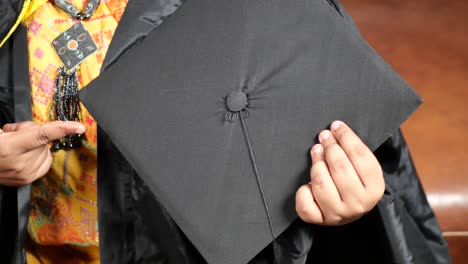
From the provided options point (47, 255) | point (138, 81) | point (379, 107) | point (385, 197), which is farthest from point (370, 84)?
point (47, 255)

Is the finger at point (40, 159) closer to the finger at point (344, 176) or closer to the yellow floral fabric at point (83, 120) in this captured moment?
the yellow floral fabric at point (83, 120)

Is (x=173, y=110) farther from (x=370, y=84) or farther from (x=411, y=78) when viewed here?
(x=411, y=78)

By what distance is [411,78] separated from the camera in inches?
48.9

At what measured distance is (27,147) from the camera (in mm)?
709

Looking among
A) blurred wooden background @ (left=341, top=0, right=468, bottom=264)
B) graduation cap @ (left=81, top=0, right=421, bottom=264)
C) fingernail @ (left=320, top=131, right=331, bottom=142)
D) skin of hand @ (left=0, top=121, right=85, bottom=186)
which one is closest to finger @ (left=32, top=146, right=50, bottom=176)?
skin of hand @ (left=0, top=121, right=85, bottom=186)

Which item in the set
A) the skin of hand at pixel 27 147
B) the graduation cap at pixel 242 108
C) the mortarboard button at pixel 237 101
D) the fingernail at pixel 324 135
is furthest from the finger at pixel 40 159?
the fingernail at pixel 324 135

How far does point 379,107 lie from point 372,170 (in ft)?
0.27

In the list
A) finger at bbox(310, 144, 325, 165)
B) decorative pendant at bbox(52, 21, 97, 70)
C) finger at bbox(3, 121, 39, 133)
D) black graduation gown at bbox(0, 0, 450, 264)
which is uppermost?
decorative pendant at bbox(52, 21, 97, 70)

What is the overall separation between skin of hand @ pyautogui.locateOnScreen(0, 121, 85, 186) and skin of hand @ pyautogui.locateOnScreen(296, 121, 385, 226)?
0.29 meters

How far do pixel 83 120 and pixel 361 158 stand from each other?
0.41 metres

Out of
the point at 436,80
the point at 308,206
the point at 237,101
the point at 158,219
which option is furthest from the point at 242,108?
the point at 436,80

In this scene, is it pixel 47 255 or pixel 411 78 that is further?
pixel 411 78

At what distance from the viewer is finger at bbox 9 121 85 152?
0.69 metres

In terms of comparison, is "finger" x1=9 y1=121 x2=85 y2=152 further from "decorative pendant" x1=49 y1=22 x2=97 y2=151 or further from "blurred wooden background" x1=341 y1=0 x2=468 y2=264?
"blurred wooden background" x1=341 y1=0 x2=468 y2=264
